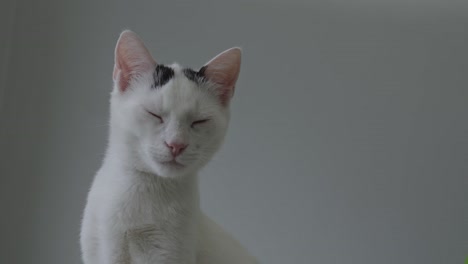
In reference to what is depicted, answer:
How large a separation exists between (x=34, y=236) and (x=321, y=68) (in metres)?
1.06

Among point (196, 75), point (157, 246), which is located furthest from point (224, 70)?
point (157, 246)

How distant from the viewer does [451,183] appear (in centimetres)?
161

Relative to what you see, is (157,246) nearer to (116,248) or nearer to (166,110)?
(116,248)

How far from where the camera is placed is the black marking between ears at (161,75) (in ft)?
3.36

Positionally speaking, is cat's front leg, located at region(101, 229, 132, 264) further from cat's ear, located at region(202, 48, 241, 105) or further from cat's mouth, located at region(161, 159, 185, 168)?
cat's ear, located at region(202, 48, 241, 105)

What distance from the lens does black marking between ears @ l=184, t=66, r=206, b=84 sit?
1062 millimetres

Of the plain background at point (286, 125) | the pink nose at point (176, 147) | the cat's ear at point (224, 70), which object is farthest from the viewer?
the plain background at point (286, 125)

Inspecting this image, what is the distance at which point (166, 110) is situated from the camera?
Result: 96 cm

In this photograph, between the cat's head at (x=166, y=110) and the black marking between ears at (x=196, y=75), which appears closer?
the cat's head at (x=166, y=110)

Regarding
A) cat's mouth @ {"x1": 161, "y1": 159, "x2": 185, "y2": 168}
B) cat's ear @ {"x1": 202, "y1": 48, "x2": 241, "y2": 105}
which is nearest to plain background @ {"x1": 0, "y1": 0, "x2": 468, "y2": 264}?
cat's ear @ {"x1": 202, "y1": 48, "x2": 241, "y2": 105}

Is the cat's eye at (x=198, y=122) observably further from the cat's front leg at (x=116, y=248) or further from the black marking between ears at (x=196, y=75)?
the cat's front leg at (x=116, y=248)

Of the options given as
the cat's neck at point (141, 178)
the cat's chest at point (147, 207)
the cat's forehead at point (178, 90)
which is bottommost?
the cat's chest at point (147, 207)

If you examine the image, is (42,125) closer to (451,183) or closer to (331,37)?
(331,37)

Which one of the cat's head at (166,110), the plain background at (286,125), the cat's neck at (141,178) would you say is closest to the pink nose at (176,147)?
the cat's head at (166,110)
